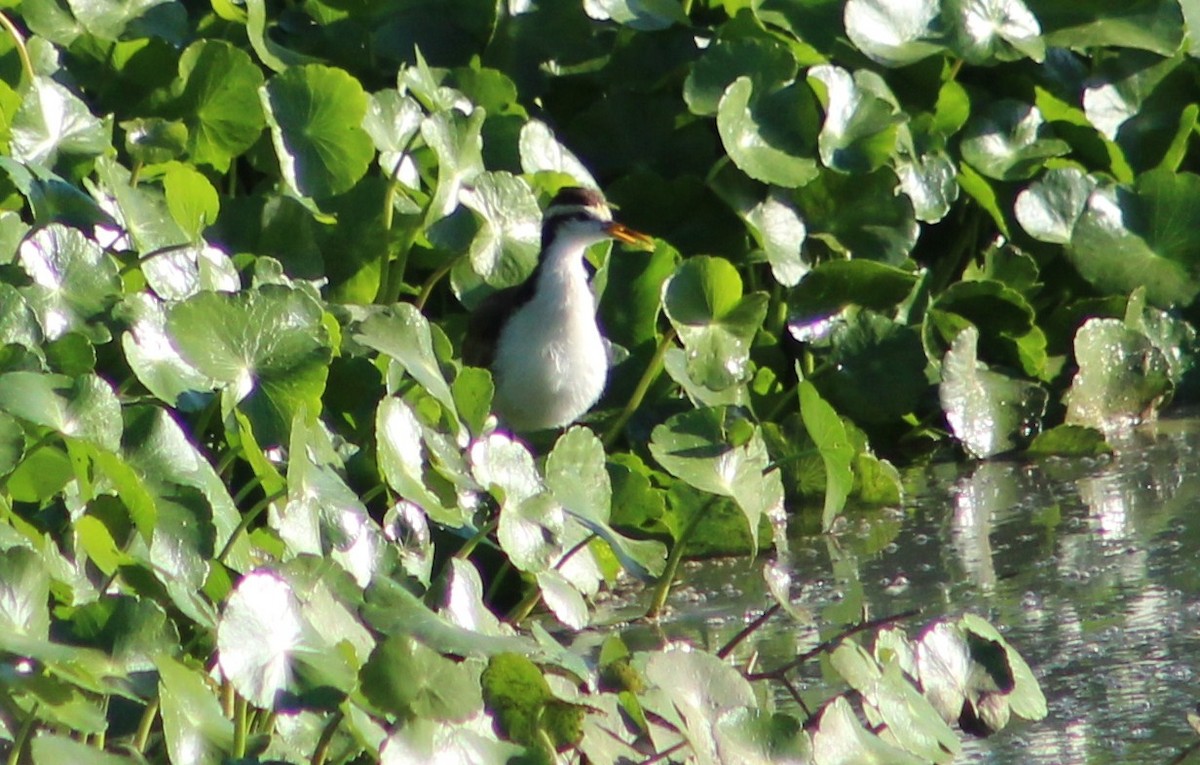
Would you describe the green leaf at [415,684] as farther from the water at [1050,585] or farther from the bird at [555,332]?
the bird at [555,332]

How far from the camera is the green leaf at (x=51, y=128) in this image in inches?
209

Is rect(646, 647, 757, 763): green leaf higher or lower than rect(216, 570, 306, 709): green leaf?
lower

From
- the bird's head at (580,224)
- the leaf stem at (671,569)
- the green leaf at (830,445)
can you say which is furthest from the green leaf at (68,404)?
the bird's head at (580,224)

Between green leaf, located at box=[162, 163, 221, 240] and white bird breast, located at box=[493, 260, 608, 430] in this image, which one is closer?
green leaf, located at box=[162, 163, 221, 240]

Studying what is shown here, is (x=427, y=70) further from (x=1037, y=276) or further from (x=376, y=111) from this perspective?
(x=1037, y=276)

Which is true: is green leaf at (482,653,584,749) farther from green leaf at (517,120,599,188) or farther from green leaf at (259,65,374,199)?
green leaf at (517,120,599,188)

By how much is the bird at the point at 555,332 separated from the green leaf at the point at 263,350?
4.67 feet

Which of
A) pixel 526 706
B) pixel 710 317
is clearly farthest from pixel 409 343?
pixel 526 706

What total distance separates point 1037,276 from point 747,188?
1.16 meters

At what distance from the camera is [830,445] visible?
17.2 ft

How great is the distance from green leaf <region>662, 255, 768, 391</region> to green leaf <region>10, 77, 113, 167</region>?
1.57 metres

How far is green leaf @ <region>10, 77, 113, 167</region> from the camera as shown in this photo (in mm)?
5297

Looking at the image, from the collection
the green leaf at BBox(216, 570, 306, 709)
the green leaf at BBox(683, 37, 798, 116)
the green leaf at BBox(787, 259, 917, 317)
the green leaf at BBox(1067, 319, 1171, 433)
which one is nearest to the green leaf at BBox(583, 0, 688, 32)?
the green leaf at BBox(683, 37, 798, 116)

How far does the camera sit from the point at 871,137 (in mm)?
6422
